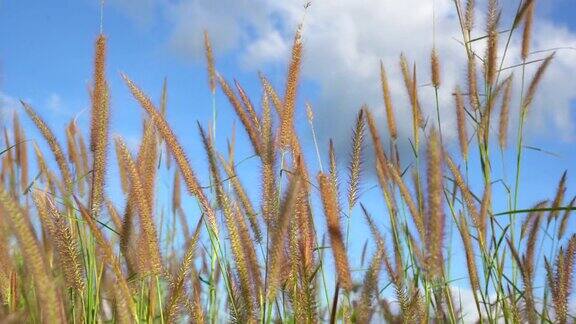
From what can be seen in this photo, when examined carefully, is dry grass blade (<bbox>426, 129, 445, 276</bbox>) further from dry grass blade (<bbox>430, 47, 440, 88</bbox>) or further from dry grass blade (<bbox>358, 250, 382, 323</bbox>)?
dry grass blade (<bbox>430, 47, 440, 88</bbox>)

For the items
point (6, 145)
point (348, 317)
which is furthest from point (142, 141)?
point (6, 145)

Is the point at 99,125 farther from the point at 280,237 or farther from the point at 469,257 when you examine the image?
the point at 469,257

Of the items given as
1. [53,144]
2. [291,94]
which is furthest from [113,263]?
[53,144]

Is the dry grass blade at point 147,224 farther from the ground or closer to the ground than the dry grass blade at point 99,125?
closer to the ground

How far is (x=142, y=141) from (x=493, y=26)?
1.40 metres

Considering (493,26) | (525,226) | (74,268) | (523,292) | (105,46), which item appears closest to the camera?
(74,268)

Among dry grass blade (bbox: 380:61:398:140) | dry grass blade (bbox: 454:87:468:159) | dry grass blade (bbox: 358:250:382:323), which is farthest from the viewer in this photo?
dry grass blade (bbox: 454:87:468:159)

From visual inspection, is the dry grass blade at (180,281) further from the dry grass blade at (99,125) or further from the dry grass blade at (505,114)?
the dry grass blade at (505,114)

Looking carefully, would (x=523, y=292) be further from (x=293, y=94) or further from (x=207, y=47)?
(x=207, y=47)

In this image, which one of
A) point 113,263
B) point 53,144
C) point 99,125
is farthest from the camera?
point 53,144

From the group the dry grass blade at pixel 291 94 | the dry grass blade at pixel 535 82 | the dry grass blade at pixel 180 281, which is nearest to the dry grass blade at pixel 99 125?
the dry grass blade at pixel 180 281

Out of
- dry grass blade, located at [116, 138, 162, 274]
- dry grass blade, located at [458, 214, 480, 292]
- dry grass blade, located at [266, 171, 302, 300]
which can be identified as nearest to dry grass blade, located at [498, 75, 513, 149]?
dry grass blade, located at [458, 214, 480, 292]

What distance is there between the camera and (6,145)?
298 cm

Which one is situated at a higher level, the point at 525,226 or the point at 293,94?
the point at 293,94
